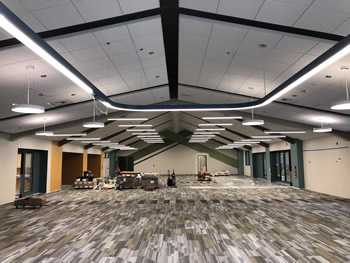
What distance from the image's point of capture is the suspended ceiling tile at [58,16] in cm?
440

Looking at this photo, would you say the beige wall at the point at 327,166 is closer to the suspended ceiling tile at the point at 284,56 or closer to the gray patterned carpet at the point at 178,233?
the gray patterned carpet at the point at 178,233

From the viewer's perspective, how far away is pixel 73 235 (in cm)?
618

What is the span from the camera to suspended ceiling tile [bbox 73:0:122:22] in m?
4.51

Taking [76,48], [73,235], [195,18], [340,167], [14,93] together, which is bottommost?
[73,235]

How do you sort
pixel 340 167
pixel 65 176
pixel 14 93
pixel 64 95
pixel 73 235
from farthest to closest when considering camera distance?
pixel 65 176, pixel 340 167, pixel 64 95, pixel 14 93, pixel 73 235

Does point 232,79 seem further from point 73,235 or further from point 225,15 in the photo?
point 73,235

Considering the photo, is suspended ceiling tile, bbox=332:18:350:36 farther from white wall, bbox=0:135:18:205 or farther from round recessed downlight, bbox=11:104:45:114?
white wall, bbox=0:135:18:205

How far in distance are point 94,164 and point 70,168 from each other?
508cm

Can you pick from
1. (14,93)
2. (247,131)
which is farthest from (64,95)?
(247,131)

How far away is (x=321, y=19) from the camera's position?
4.65m

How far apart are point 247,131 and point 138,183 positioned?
8307 millimetres

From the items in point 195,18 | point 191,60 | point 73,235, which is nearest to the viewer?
point 195,18

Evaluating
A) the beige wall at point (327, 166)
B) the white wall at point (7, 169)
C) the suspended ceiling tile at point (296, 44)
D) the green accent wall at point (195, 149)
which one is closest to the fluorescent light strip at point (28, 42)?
the suspended ceiling tile at point (296, 44)

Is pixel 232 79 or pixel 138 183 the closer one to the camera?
pixel 232 79
